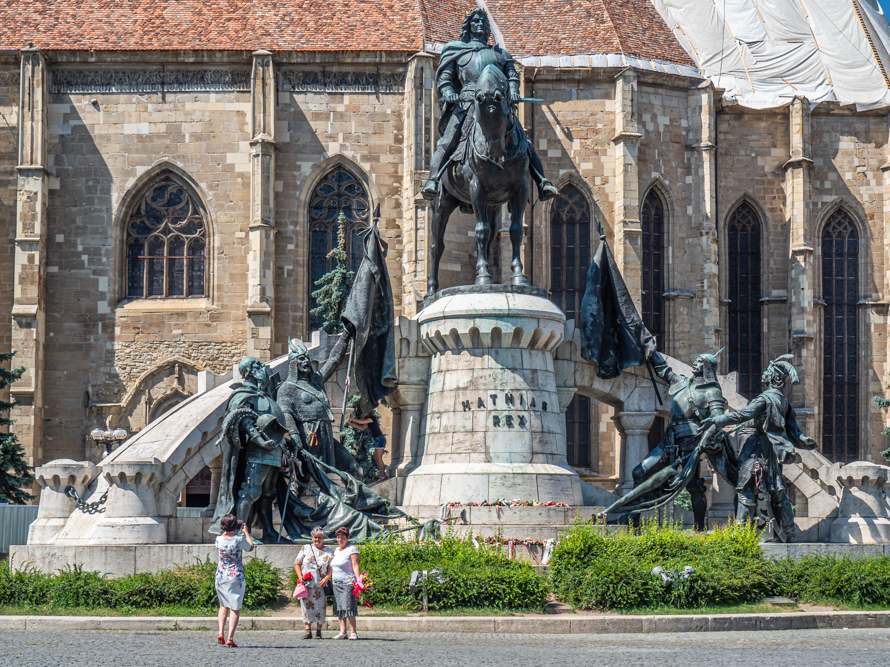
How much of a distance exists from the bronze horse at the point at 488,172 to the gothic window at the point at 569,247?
17652mm

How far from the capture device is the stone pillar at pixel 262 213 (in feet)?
115

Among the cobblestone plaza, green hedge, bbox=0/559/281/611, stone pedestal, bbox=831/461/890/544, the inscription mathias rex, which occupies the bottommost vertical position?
the cobblestone plaza

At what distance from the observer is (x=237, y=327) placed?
35875 mm

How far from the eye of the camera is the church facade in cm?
3550

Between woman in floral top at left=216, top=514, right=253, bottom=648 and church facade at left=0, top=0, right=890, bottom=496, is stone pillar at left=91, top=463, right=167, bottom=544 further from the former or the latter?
church facade at left=0, top=0, right=890, bottom=496

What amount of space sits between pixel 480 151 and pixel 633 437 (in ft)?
17.7

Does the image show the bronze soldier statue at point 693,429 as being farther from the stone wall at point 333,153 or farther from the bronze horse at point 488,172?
the stone wall at point 333,153

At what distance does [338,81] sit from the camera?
3669 cm

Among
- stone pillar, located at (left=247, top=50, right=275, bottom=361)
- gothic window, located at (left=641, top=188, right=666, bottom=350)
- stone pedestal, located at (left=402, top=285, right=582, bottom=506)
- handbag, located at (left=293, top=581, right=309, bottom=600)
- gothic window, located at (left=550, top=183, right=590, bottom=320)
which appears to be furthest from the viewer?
gothic window, located at (left=641, top=188, right=666, bottom=350)

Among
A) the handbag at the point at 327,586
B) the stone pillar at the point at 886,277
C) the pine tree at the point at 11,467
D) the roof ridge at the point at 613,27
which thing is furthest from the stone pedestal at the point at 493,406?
the stone pillar at the point at 886,277

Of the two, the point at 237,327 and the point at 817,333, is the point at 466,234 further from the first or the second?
the point at 817,333

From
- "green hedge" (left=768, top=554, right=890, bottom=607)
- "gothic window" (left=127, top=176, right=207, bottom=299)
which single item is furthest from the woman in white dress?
"gothic window" (left=127, top=176, right=207, bottom=299)

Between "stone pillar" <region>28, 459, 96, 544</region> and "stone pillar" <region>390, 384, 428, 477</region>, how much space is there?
4.53m

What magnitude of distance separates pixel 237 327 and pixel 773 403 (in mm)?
20079
